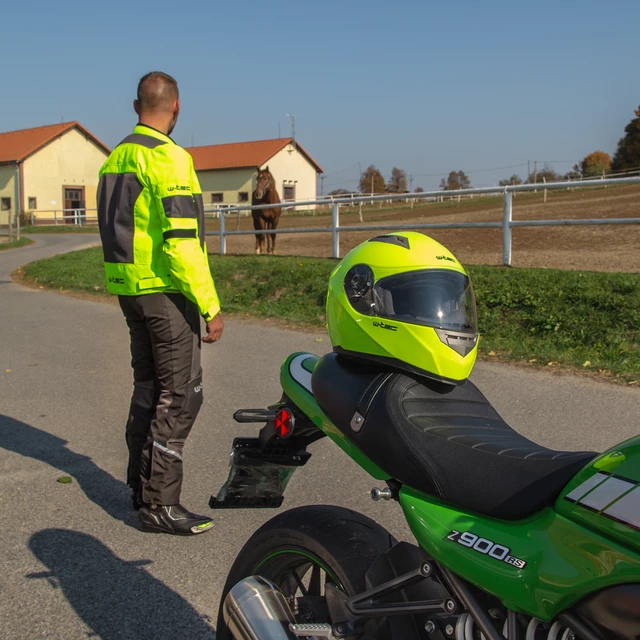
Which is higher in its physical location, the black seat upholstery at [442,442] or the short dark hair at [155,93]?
the short dark hair at [155,93]

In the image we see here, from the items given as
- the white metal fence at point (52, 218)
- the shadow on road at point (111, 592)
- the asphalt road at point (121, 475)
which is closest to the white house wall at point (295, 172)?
the white metal fence at point (52, 218)

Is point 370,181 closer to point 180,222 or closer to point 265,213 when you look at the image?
point 265,213

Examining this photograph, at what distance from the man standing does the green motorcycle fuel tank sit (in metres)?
2.21

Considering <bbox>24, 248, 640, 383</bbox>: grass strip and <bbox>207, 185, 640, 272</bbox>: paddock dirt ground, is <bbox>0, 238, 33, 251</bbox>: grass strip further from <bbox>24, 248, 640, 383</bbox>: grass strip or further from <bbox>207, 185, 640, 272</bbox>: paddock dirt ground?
<bbox>24, 248, 640, 383</bbox>: grass strip

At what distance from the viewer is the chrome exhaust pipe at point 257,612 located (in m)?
2.16

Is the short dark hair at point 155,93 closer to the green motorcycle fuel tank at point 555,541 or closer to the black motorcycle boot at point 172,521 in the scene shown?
the black motorcycle boot at point 172,521

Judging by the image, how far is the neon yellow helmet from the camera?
228 centimetres

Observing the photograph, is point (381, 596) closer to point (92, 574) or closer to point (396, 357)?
point (396, 357)

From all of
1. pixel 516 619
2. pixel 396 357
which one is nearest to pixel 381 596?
pixel 516 619

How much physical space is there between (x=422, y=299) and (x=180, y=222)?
182 centimetres

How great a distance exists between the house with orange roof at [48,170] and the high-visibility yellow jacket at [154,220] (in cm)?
5212

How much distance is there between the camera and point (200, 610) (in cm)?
317

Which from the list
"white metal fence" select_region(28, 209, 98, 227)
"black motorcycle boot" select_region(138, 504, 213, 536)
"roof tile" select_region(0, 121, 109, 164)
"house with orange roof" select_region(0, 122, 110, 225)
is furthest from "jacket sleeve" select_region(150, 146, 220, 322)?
"roof tile" select_region(0, 121, 109, 164)

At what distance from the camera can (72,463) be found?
16.5ft
